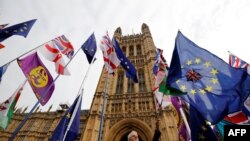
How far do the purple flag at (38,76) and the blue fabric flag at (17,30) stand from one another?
5.95 feet

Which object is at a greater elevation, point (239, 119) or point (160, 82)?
point (160, 82)

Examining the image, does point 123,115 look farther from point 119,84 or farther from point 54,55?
point 54,55

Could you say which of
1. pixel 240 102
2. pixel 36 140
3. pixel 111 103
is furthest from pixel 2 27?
pixel 36 140

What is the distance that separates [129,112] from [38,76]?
14.4 m

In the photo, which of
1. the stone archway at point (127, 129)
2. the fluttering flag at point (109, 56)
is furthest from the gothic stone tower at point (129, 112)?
the fluttering flag at point (109, 56)

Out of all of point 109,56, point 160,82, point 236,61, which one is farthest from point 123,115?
point 236,61

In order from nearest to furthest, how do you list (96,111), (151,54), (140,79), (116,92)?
(96,111) → (116,92) → (140,79) → (151,54)

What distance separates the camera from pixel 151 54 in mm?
29516

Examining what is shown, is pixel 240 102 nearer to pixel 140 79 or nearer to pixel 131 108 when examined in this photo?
pixel 131 108

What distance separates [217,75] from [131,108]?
1600 centimetres

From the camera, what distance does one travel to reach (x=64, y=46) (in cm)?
972

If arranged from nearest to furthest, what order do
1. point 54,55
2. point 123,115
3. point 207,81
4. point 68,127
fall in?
point 207,81 < point 68,127 < point 54,55 < point 123,115

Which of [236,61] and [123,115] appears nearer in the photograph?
[236,61]

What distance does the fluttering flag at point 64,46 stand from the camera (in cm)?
951
